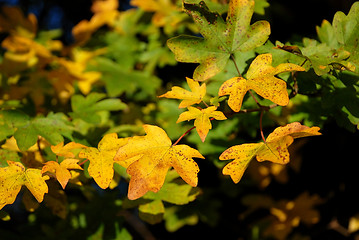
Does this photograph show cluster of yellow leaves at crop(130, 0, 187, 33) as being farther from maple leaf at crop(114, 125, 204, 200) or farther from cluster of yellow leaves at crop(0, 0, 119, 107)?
maple leaf at crop(114, 125, 204, 200)

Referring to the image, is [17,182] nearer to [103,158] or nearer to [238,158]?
[103,158]

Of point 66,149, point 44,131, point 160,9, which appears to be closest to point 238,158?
point 66,149

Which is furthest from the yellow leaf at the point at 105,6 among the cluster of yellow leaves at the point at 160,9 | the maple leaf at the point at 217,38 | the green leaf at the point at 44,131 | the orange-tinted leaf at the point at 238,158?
the orange-tinted leaf at the point at 238,158

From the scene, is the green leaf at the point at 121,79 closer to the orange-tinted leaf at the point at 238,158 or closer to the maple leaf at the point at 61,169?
the maple leaf at the point at 61,169

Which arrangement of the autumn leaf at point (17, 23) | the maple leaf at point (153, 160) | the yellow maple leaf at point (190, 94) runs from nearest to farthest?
the maple leaf at point (153, 160) → the yellow maple leaf at point (190, 94) → the autumn leaf at point (17, 23)

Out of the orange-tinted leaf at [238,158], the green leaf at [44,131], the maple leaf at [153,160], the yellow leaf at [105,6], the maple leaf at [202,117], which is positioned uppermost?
the maple leaf at [202,117]

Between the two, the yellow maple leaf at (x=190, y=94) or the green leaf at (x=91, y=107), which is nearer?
the yellow maple leaf at (x=190, y=94)

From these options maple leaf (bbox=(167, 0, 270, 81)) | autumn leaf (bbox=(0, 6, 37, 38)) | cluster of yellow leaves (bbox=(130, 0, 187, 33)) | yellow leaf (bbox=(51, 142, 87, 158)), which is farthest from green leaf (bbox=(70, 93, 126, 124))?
autumn leaf (bbox=(0, 6, 37, 38))

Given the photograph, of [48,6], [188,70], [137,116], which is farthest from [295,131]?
[48,6]
